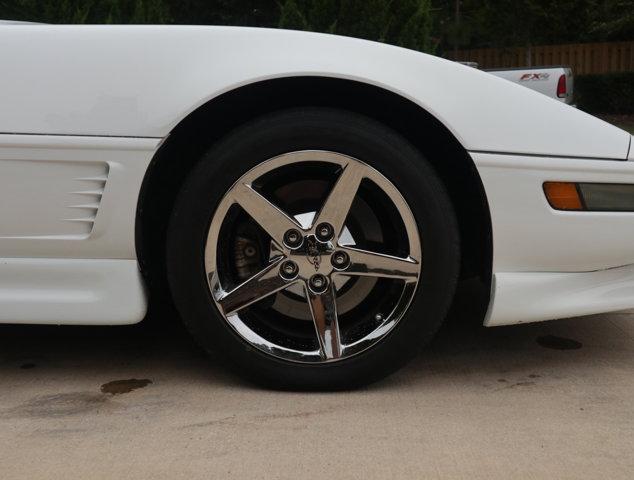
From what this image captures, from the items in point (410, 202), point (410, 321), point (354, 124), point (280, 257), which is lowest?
point (410, 321)

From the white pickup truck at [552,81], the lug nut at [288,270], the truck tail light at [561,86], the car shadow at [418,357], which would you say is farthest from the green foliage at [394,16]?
the lug nut at [288,270]

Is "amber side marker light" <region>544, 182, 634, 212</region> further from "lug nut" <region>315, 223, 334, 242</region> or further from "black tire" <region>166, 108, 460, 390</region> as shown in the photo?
"lug nut" <region>315, 223, 334, 242</region>

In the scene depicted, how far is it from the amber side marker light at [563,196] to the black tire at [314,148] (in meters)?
0.29

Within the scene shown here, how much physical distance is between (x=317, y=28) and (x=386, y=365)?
602cm

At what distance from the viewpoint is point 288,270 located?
2.19 m

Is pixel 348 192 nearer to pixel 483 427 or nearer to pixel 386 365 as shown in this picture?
pixel 386 365

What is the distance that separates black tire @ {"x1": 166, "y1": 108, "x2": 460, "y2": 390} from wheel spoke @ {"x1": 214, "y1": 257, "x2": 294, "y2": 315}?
0.13 feet

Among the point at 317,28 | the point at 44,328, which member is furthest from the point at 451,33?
the point at 44,328

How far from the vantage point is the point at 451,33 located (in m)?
23.4

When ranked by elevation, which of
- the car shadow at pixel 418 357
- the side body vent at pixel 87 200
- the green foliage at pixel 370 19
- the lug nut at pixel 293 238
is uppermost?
the green foliage at pixel 370 19

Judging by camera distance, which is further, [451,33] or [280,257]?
[451,33]

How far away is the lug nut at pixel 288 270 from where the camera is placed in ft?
7.16

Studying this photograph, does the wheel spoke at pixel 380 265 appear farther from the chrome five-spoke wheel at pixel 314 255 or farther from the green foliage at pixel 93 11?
the green foliage at pixel 93 11

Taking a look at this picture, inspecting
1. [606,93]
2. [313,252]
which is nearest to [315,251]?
[313,252]
